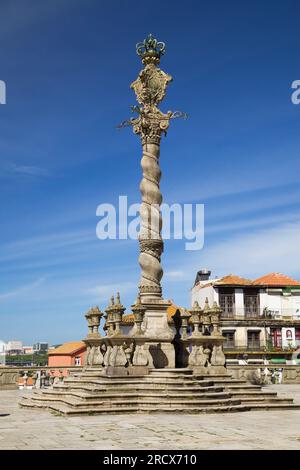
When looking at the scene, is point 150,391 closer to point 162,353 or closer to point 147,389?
point 147,389

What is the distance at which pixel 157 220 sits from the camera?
22.2 meters

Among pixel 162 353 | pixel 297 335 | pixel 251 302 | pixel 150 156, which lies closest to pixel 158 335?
pixel 162 353

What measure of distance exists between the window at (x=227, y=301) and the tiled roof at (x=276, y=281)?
4126 mm

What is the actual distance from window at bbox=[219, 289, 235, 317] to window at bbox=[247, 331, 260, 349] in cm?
253

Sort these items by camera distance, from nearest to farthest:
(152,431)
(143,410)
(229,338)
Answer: (152,431) < (143,410) < (229,338)

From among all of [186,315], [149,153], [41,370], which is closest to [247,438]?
[186,315]

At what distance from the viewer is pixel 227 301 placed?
180 ft

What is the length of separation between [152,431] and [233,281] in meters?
44.8

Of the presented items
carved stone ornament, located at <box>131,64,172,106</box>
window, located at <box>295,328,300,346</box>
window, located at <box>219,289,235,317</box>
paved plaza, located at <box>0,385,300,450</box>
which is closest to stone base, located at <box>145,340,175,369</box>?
paved plaza, located at <box>0,385,300,450</box>

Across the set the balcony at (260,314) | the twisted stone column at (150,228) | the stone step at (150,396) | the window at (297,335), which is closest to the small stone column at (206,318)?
the twisted stone column at (150,228)

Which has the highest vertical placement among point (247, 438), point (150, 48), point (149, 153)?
point (150, 48)
